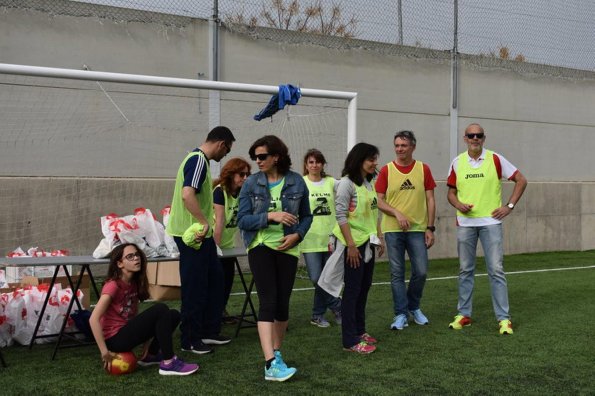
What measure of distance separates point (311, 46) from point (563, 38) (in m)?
6.53

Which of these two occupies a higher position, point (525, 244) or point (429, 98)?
point (429, 98)

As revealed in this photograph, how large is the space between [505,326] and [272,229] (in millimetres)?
2666

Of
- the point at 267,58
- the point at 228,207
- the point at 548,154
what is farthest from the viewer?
the point at 548,154

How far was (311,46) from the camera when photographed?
503 inches

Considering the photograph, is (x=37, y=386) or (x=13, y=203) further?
(x=13, y=203)

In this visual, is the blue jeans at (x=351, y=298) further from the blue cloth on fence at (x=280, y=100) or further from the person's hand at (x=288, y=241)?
the blue cloth on fence at (x=280, y=100)

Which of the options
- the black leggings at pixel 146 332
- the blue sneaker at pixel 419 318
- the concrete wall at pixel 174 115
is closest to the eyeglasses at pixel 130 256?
the black leggings at pixel 146 332

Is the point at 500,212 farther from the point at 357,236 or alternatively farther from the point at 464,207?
the point at 357,236

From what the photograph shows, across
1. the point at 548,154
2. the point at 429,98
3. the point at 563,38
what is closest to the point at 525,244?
the point at 548,154

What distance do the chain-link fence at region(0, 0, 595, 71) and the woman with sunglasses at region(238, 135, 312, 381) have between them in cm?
673

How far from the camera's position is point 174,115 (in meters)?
10.8

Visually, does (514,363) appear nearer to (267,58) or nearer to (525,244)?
(267,58)

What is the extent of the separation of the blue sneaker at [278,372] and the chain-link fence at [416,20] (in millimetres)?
7449

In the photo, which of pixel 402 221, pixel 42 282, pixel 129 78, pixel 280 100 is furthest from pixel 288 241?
pixel 129 78
